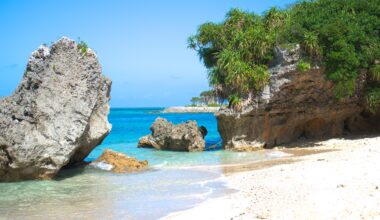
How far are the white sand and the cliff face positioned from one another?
9.63 m

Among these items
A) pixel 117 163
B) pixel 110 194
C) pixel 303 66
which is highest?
pixel 303 66

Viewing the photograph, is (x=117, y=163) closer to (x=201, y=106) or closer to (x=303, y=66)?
(x=303, y=66)

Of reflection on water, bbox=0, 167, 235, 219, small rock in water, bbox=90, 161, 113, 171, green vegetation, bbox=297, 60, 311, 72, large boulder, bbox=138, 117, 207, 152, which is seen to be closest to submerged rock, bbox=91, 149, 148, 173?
small rock in water, bbox=90, 161, 113, 171

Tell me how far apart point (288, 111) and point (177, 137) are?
7.22 meters

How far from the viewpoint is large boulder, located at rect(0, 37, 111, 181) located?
52.9ft

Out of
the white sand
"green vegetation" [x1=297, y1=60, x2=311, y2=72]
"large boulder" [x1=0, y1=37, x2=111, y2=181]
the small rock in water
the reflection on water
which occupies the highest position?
"green vegetation" [x1=297, y1=60, x2=311, y2=72]

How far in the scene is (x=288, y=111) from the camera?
25.9 meters

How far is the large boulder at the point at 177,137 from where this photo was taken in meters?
27.2


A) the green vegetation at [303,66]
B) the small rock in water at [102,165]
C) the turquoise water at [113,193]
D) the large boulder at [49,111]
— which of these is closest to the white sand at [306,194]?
the turquoise water at [113,193]

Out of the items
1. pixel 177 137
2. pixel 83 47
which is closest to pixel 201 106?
pixel 177 137

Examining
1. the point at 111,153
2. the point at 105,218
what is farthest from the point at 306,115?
the point at 105,218

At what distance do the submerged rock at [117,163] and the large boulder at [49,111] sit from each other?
2.02 m

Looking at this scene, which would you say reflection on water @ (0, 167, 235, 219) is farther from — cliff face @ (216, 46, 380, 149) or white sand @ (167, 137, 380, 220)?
cliff face @ (216, 46, 380, 149)

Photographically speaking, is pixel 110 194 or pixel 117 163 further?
pixel 117 163
